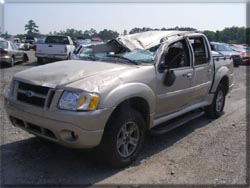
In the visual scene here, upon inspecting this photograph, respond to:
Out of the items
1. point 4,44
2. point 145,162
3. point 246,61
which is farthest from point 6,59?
point 246,61

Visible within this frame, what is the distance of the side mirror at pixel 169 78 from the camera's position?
469 centimetres

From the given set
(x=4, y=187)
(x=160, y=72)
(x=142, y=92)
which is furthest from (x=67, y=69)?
(x=4, y=187)

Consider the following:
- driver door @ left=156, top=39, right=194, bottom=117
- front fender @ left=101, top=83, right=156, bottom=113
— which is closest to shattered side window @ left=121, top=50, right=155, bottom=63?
driver door @ left=156, top=39, right=194, bottom=117

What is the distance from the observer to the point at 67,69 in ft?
14.1

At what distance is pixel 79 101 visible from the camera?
3641mm

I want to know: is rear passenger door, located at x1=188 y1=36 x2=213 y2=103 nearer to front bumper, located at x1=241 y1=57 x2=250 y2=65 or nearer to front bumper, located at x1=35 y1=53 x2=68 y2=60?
front bumper, located at x1=35 y1=53 x2=68 y2=60

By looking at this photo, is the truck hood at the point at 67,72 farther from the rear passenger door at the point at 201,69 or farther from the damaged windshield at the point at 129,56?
the rear passenger door at the point at 201,69

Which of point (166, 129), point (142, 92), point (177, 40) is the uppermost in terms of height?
point (177, 40)

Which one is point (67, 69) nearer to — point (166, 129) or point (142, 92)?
point (142, 92)

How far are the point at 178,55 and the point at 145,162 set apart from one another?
6.45 feet

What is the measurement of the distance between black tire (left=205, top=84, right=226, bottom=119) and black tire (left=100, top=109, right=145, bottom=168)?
277 cm

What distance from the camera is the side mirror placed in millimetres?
4691

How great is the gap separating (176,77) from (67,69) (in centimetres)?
173

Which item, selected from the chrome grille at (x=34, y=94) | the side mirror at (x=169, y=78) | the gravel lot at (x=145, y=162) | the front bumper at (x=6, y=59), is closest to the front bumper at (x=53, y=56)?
the front bumper at (x=6, y=59)
